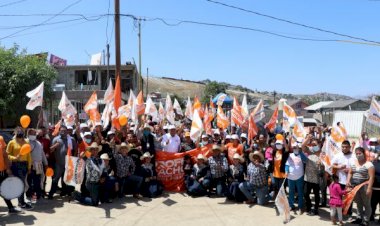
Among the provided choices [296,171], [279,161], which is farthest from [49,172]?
[296,171]

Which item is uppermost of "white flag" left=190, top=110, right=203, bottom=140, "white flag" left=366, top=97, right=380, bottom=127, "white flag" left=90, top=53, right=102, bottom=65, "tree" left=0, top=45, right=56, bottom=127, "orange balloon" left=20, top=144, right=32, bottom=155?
"white flag" left=90, top=53, right=102, bottom=65

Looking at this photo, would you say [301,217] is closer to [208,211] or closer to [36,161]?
[208,211]

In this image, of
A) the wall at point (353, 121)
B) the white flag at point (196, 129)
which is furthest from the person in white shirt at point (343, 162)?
the wall at point (353, 121)

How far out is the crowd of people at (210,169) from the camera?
841 cm

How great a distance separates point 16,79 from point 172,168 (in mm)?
18019

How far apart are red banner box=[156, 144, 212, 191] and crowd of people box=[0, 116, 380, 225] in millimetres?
173

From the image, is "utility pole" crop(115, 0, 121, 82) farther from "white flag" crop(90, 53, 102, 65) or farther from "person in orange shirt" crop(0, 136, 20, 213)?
"white flag" crop(90, 53, 102, 65)

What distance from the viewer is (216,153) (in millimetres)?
10656

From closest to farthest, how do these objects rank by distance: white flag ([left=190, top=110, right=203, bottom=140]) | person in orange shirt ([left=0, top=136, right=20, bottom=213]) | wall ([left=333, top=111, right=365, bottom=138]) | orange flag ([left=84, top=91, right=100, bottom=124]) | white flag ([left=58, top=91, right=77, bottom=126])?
person in orange shirt ([left=0, top=136, right=20, bottom=213])
white flag ([left=190, top=110, right=203, bottom=140])
white flag ([left=58, top=91, right=77, bottom=126])
orange flag ([left=84, top=91, right=100, bottom=124])
wall ([left=333, top=111, right=365, bottom=138])

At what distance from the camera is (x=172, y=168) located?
11.5 m

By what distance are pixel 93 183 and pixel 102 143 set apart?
126cm

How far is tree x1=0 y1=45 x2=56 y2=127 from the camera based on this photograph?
83.6 feet

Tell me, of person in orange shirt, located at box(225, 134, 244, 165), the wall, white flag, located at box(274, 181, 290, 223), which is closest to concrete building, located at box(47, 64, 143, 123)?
the wall

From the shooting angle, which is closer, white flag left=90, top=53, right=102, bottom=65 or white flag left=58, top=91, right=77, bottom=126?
white flag left=58, top=91, right=77, bottom=126
